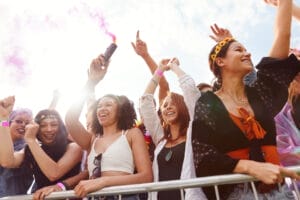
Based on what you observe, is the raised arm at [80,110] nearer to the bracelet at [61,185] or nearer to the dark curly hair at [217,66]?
the bracelet at [61,185]

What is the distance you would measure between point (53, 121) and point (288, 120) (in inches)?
105

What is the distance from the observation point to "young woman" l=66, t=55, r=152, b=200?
3.35 meters

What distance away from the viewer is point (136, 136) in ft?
12.3

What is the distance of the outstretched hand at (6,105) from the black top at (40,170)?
475 millimetres

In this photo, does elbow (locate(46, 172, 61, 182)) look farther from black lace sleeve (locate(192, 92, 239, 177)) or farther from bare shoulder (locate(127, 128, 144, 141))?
black lace sleeve (locate(192, 92, 239, 177))

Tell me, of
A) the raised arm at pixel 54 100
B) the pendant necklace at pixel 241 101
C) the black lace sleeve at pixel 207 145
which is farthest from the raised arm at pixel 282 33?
the raised arm at pixel 54 100

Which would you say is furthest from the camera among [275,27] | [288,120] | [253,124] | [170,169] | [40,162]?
[288,120]

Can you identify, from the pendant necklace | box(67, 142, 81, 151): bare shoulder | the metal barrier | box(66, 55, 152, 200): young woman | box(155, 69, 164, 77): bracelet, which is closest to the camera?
the metal barrier

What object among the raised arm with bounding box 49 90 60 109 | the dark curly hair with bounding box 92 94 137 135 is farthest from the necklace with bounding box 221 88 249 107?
the raised arm with bounding box 49 90 60 109

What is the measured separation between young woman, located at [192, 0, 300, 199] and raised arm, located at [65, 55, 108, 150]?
1.67 m

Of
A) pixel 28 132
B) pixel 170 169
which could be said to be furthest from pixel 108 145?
pixel 28 132

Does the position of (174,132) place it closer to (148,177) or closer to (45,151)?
(148,177)

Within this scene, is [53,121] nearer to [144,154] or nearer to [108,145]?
[108,145]

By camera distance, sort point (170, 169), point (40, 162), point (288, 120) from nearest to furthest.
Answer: point (170, 169) → point (40, 162) → point (288, 120)
